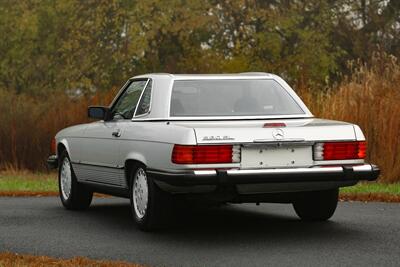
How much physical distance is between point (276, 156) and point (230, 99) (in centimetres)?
139

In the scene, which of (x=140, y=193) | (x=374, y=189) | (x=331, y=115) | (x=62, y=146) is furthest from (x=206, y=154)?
(x=331, y=115)

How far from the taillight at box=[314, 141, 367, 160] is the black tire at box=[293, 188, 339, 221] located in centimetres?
108

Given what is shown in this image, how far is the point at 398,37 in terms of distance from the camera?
118 ft

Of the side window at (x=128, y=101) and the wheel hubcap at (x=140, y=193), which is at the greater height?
the side window at (x=128, y=101)

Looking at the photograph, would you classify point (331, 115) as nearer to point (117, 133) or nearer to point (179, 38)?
point (117, 133)

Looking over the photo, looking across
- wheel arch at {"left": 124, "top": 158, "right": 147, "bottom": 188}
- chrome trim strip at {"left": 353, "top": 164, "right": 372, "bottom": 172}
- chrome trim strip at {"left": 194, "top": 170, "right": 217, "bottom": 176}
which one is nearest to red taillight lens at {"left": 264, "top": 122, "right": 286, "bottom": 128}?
chrome trim strip at {"left": 194, "top": 170, "right": 217, "bottom": 176}

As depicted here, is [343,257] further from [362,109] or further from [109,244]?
[362,109]

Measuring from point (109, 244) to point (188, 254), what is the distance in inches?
41.2

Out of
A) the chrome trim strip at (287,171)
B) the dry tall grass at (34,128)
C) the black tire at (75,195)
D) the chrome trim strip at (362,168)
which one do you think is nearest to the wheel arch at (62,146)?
the black tire at (75,195)

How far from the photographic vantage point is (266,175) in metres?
9.54

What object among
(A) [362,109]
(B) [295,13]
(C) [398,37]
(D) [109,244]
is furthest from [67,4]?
(D) [109,244]

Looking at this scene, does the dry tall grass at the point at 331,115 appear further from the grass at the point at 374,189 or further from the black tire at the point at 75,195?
the black tire at the point at 75,195

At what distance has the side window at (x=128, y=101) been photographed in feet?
37.1

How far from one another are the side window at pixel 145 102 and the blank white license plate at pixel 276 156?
162 centimetres
